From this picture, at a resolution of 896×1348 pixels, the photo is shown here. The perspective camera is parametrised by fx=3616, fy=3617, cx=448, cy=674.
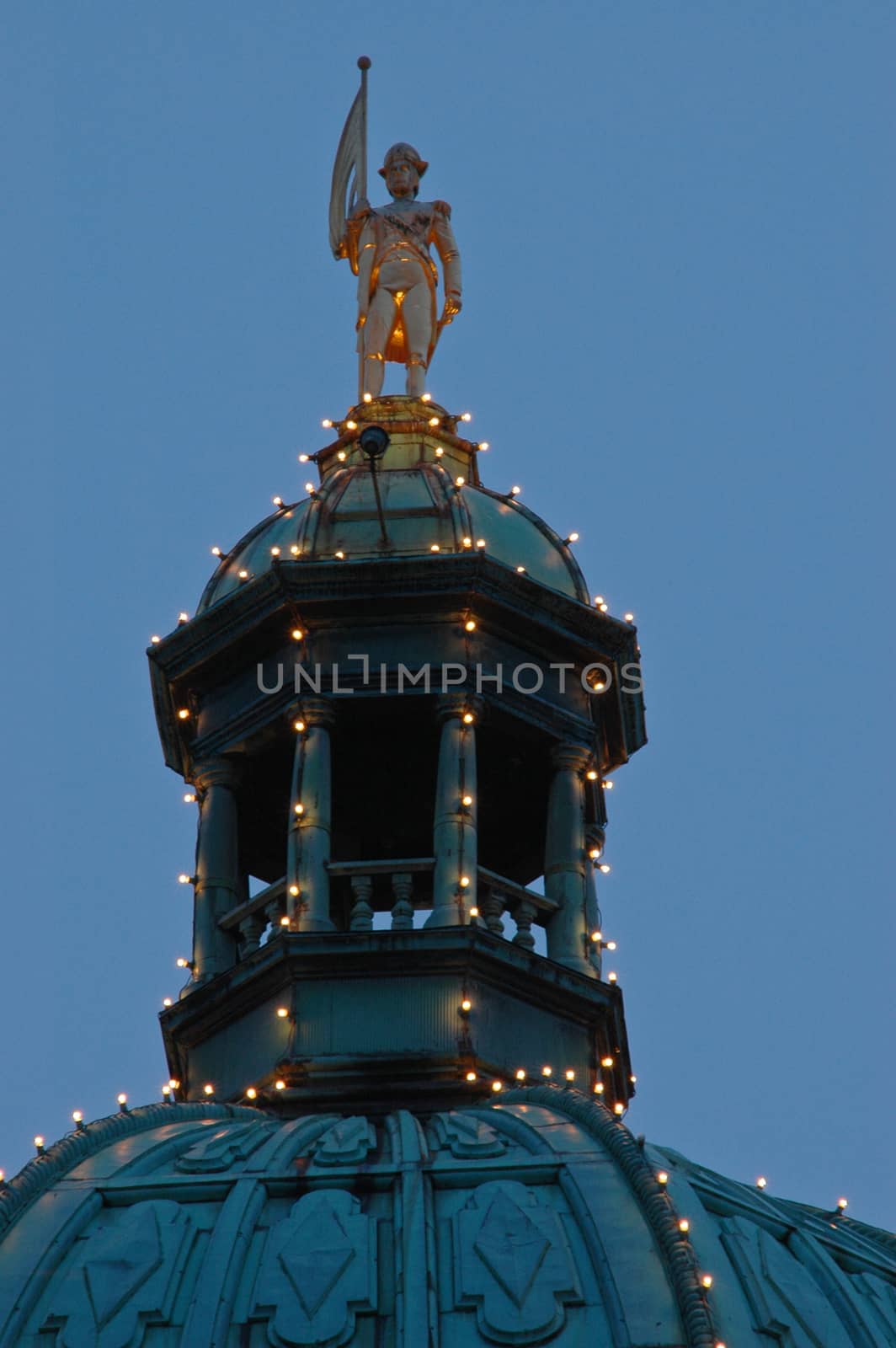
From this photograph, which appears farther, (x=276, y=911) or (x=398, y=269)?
(x=398, y=269)

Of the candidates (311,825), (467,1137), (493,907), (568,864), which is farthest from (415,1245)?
(568,864)

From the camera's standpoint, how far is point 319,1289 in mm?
31219

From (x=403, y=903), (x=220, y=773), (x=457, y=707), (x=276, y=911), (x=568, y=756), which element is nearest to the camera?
(x=403, y=903)

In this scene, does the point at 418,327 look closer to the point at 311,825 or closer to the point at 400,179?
the point at 400,179

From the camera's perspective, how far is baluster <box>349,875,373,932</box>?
37.9 metres

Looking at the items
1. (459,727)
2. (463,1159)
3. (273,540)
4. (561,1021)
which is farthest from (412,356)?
(463,1159)

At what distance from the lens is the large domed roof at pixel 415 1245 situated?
30953mm

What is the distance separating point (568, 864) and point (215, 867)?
389cm

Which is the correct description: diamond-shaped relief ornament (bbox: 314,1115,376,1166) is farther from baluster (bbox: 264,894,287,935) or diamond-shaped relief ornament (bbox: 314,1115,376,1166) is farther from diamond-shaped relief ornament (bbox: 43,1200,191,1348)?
baluster (bbox: 264,894,287,935)

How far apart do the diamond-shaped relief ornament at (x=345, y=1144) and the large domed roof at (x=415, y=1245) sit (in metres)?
0.03

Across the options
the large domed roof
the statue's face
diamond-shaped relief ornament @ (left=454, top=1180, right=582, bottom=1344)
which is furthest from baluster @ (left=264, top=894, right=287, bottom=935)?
the statue's face

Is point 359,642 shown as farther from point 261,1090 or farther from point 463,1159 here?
point 463,1159

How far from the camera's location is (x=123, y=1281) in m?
31.6
